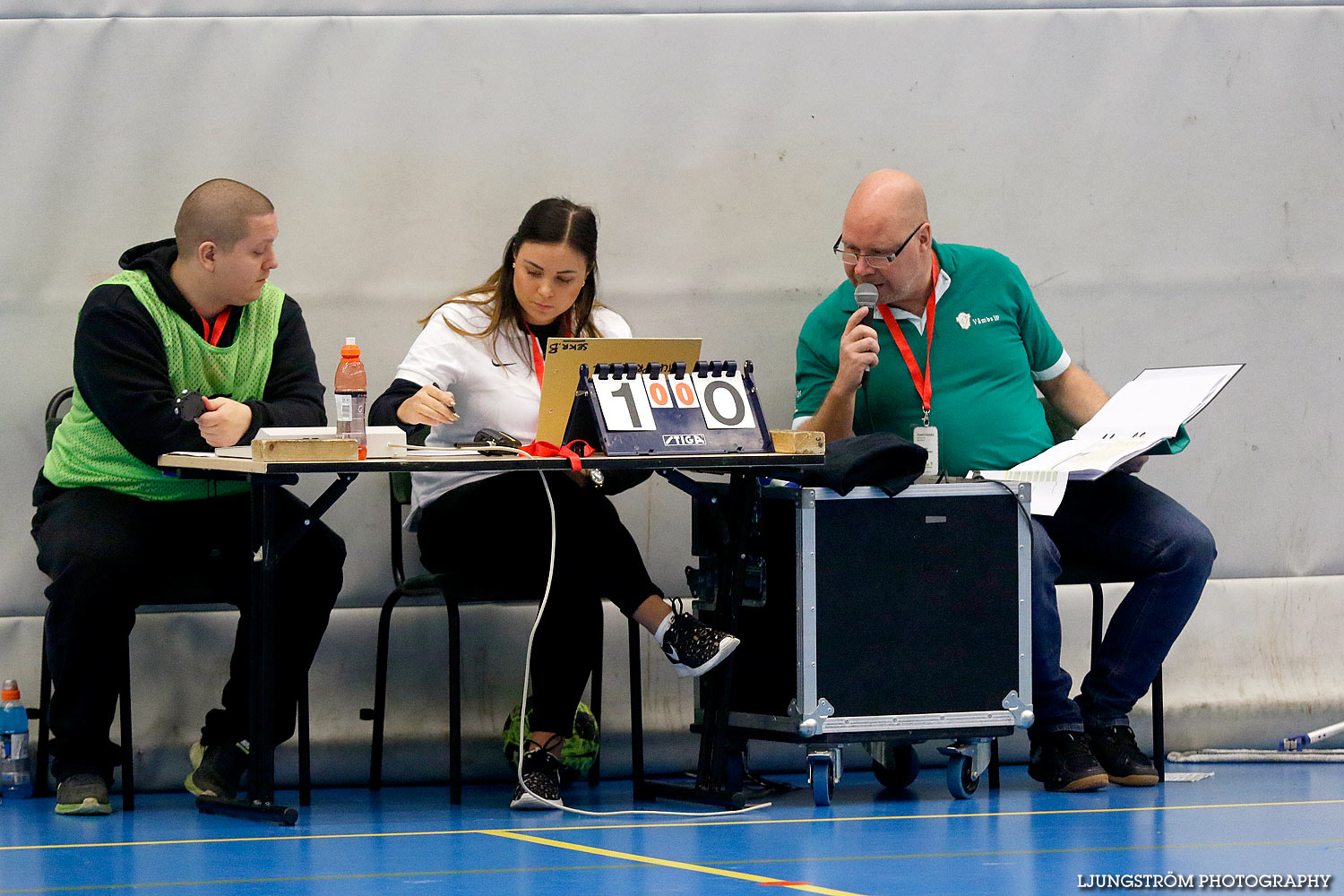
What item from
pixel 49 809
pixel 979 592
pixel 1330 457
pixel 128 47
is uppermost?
pixel 128 47

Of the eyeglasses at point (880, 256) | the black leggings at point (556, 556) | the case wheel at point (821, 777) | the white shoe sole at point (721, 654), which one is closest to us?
the white shoe sole at point (721, 654)

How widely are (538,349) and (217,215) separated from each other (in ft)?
2.55

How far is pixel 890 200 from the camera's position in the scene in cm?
376

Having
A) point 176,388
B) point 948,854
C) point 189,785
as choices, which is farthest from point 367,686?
point 948,854

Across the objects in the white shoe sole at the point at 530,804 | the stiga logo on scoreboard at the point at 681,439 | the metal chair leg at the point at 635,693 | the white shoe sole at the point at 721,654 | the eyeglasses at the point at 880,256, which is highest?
the eyeglasses at the point at 880,256

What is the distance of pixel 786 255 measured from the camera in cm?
423

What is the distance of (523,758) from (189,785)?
0.75 m

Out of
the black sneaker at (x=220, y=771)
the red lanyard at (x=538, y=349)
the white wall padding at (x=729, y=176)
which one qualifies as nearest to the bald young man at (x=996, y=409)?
the white wall padding at (x=729, y=176)

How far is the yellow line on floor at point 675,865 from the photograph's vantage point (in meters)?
2.39

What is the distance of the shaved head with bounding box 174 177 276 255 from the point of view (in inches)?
134

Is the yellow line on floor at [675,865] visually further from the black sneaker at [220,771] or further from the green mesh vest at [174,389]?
the green mesh vest at [174,389]

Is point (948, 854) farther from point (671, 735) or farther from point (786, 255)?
point (786, 255)

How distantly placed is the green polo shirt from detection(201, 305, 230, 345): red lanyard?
1.34 metres

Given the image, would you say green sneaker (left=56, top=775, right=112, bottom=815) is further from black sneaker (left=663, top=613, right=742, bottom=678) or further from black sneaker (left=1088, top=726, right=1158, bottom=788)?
black sneaker (left=1088, top=726, right=1158, bottom=788)
